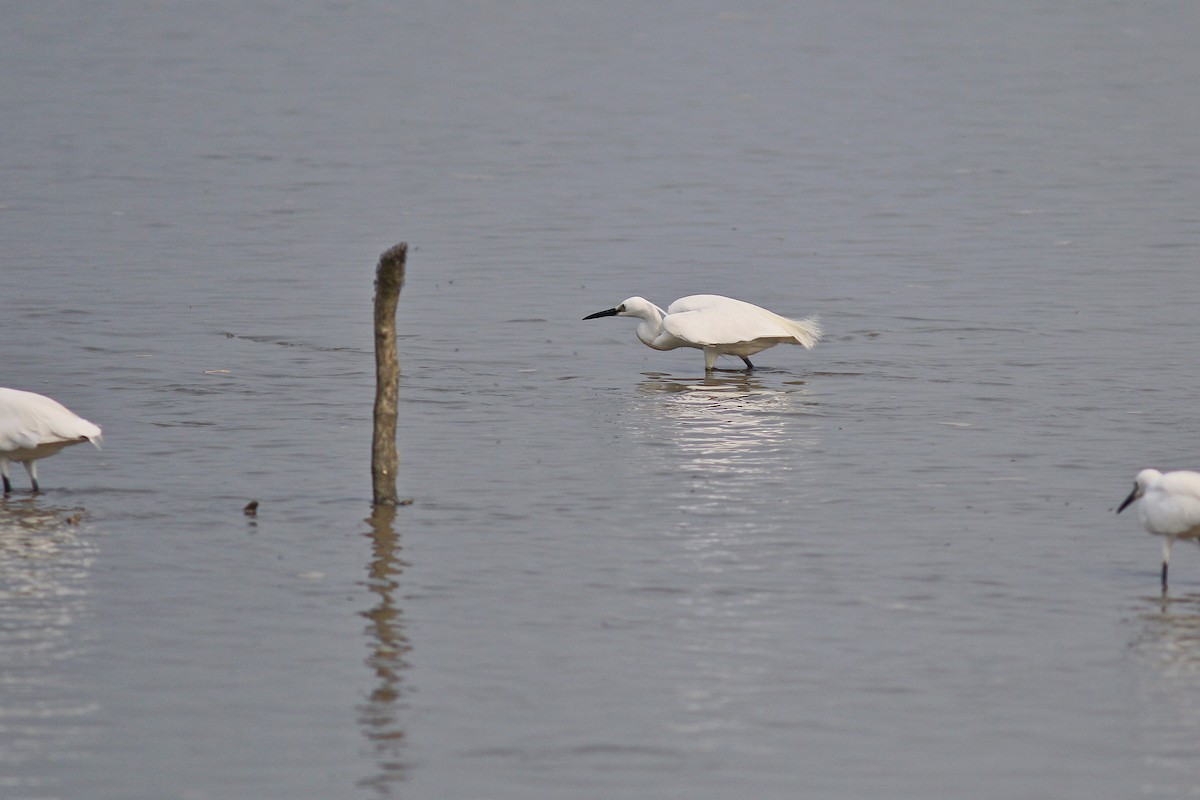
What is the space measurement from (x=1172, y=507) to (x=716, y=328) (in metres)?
7.66

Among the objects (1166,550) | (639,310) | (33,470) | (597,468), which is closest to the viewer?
(1166,550)

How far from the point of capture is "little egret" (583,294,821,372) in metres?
17.1

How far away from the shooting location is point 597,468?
44.3 feet

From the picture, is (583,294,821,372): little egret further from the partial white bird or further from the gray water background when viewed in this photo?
the partial white bird

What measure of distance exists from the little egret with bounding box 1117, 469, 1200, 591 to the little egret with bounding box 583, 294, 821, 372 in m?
7.25

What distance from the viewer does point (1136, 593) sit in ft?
33.6

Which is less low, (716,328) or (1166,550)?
(716,328)

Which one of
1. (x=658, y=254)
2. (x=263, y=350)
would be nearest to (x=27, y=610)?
(x=263, y=350)

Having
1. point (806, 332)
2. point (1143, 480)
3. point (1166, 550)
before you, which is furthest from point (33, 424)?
point (806, 332)

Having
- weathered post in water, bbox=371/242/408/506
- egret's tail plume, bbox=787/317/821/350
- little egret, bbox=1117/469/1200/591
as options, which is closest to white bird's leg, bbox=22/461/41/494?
weathered post in water, bbox=371/242/408/506

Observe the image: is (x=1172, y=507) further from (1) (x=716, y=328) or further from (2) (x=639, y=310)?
(2) (x=639, y=310)

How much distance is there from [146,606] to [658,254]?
16099mm

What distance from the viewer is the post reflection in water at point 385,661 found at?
7742 mm

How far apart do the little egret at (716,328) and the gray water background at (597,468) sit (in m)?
0.39
